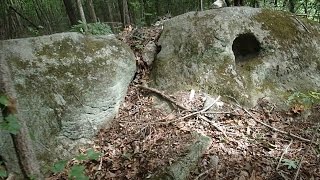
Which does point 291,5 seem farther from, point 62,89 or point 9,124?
point 9,124

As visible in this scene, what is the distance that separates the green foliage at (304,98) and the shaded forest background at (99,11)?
2234mm

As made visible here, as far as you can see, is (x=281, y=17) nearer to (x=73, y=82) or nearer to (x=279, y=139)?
(x=279, y=139)

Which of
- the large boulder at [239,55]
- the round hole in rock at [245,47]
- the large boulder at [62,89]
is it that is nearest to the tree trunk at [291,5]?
the large boulder at [239,55]

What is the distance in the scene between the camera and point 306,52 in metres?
5.04

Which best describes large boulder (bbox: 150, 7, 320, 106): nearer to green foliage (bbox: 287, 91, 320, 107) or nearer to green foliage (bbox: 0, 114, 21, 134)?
green foliage (bbox: 287, 91, 320, 107)

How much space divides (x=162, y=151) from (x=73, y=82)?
1.54 meters

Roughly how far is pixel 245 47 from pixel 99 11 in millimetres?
12619

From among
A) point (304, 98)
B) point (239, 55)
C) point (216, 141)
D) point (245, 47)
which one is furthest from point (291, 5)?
point (216, 141)

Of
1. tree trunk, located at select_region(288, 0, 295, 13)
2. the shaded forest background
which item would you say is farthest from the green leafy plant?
tree trunk, located at select_region(288, 0, 295, 13)

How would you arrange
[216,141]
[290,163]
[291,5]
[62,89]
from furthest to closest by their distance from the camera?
[291,5] < [62,89] < [216,141] < [290,163]

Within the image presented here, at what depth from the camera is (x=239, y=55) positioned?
17.0 feet

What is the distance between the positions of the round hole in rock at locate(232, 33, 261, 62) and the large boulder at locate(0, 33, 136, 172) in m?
1.83

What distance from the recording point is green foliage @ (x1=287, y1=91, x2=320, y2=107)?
431cm

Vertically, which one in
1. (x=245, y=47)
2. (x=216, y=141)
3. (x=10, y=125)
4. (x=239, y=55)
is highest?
(x=10, y=125)
